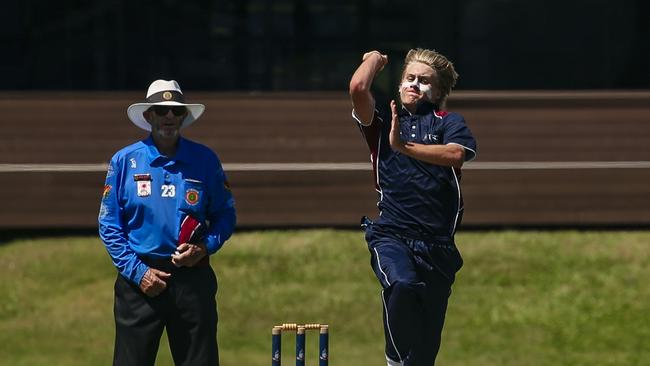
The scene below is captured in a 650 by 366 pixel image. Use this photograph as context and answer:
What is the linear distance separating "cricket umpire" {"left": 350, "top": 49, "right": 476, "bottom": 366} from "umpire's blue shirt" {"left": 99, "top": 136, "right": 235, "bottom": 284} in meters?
0.88

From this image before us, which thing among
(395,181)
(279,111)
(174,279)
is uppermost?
(395,181)

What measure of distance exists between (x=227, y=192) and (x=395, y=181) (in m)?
0.90

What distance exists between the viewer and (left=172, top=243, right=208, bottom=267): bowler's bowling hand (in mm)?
7590

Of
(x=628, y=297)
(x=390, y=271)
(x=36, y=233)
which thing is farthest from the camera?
(x=36, y=233)

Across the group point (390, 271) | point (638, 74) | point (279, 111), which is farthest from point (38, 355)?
point (638, 74)

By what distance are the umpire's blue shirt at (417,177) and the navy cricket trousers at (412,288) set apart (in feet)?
0.25

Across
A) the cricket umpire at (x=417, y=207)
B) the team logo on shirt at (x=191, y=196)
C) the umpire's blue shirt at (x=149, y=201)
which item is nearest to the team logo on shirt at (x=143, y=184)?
the umpire's blue shirt at (x=149, y=201)

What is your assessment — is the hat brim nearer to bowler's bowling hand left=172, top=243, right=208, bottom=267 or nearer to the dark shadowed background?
bowler's bowling hand left=172, top=243, right=208, bottom=267

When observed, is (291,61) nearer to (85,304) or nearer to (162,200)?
(85,304)

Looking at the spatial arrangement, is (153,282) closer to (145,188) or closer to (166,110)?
(145,188)

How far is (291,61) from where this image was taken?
54.2 feet

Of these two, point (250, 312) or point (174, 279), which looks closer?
point (174, 279)

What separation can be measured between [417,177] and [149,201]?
137 centimetres

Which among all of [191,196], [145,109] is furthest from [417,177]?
[145,109]
